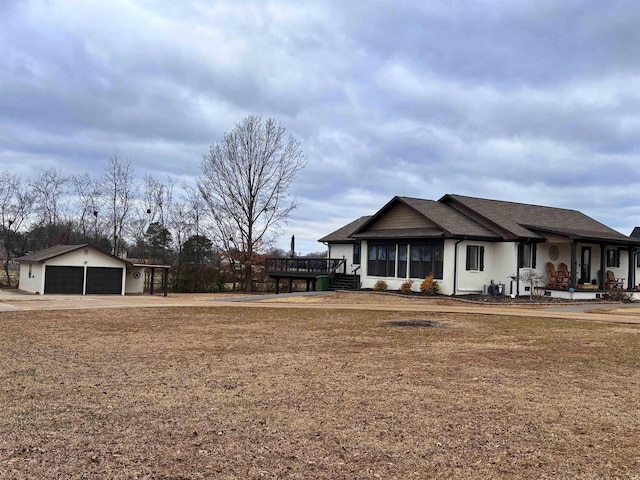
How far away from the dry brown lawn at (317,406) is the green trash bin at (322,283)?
20188 millimetres

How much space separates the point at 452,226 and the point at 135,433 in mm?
24358

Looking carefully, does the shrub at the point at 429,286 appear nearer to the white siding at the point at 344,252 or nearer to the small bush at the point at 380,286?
the small bush at the point at 380,286

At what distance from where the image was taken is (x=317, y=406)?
267 inches

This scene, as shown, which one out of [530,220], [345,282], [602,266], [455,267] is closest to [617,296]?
[602,266]

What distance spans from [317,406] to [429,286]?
21.6 m

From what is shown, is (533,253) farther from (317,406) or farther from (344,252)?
→ (317,406)

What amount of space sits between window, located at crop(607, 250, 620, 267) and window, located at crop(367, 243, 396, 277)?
12097 millimetres

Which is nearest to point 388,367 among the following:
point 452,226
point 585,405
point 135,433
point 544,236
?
point 585,405

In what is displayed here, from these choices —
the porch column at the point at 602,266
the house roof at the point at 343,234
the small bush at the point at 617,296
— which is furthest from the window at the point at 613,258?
Result: the house roof at the point at 343,234

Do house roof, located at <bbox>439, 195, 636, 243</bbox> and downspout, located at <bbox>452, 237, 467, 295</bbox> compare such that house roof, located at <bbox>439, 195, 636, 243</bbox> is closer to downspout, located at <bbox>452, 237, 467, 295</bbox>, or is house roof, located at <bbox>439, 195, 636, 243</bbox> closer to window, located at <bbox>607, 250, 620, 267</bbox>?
window, located at <bbox>607, 250, 620, 267</bbox>

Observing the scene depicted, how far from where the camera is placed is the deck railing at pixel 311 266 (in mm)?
34312

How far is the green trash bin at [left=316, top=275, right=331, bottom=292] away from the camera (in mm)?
33344

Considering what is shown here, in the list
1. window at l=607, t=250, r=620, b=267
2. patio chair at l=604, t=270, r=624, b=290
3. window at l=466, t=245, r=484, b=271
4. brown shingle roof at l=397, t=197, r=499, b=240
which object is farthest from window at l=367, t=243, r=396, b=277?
window at l=607, t=250, r=620, b=267

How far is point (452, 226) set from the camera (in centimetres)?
2841
